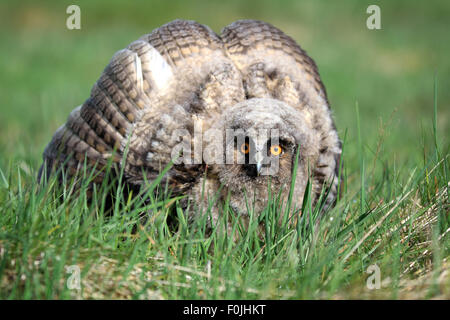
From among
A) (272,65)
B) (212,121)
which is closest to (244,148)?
(212,121)

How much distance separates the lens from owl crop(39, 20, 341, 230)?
3.08 metres

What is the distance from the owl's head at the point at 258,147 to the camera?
301 centimetres

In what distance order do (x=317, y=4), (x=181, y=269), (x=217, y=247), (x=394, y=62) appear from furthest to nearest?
(x=317, y=4), (x=394, y=62), (x=217, y=247), (x=181, y=269)

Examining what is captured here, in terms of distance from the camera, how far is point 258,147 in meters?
3.00

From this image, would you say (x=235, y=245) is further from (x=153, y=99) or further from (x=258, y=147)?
(x=153, y=99)

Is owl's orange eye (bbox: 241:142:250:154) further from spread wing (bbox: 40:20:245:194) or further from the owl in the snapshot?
spread wing (bbox: 40:20:245:194)

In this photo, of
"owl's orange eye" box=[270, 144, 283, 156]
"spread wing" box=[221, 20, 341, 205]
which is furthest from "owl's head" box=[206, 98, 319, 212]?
"spread wing" box=[221, 20, 341, 205]

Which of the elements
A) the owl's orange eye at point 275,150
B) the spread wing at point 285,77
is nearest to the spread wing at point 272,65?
the spread wing at point 285,77


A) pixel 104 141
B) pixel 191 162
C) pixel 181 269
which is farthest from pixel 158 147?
pixel 181 269

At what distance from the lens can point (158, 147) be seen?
10.3 ft

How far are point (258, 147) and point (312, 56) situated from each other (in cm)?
1129

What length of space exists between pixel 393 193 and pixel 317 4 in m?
18.2
